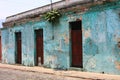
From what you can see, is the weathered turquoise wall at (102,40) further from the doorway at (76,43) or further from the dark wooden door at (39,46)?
the dark wooden door at (39,46)

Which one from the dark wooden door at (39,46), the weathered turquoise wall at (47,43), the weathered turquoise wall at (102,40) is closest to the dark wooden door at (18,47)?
the weathered turquoise wall at (47,43)

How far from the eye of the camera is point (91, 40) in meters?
15.8

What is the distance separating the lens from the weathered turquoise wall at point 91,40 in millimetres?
14383

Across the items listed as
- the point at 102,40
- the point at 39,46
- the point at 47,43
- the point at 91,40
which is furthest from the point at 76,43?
the point at 39,46

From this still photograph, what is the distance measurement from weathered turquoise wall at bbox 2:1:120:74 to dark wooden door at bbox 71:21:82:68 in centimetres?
26

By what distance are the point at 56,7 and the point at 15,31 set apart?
618 centimetres

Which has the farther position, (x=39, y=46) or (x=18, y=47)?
(x=18, y=47)

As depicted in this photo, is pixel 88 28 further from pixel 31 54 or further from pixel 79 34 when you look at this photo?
pixel 31 54

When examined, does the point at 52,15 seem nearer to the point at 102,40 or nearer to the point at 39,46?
the point at 39,46

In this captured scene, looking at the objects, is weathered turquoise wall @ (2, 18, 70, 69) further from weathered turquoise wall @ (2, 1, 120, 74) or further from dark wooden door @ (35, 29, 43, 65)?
dark wooden door @ (35, 29, 43, 65)

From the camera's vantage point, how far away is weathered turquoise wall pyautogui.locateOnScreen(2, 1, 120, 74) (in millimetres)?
14383

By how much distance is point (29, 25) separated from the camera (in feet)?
72.0

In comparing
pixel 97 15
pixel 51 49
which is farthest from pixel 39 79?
pixel 51 49

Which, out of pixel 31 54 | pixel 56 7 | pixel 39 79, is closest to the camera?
pixel 39 79
